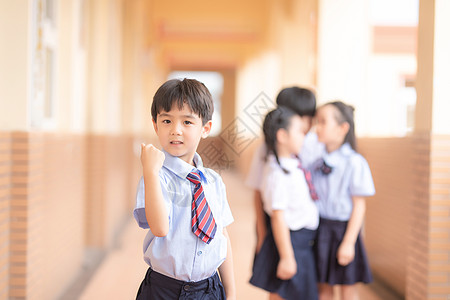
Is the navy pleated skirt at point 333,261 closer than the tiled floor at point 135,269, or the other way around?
the tiled floor at point 135,269

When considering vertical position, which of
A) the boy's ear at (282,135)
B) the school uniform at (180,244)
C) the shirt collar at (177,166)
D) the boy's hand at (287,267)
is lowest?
the boy's hand at (287,267)

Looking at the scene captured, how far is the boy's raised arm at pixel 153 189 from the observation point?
118 cm

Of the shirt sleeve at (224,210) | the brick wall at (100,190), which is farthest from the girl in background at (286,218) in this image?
the brick wall at (100,190)

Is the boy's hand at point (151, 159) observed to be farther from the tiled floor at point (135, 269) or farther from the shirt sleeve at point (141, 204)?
the tiled floor at point (135, 269)

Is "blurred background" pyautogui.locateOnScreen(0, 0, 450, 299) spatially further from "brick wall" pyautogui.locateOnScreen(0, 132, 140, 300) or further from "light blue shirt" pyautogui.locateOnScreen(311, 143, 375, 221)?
"light blue shirt" pyautogui.locateOnScreen(311, 143, 375, 221)

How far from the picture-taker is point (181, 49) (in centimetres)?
1516

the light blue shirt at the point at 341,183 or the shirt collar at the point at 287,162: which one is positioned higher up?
the shirt collar at the point at 287,162

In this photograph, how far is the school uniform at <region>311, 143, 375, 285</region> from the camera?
2.31 metres

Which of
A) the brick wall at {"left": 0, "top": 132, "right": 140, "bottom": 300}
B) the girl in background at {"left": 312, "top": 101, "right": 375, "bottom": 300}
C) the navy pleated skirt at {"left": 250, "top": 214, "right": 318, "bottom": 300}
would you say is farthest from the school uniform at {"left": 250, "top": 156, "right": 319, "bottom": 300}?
the brick wall at {"left": 0, "top": 132, "right": 140, "bottom": 300}

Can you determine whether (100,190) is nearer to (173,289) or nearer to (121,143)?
(121,143)

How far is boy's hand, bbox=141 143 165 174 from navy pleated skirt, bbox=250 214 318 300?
1.16 meters

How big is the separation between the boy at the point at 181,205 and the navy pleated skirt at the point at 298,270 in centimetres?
A: 86

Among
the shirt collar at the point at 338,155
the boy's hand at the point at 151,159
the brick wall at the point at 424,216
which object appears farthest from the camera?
the brick wall at the point at 424,216

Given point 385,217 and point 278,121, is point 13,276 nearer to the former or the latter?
point 278,121
